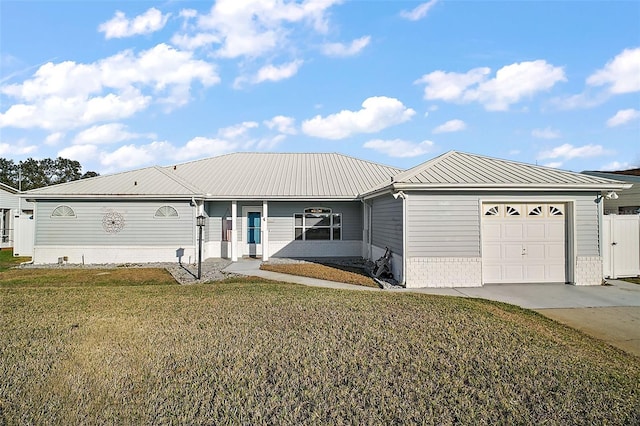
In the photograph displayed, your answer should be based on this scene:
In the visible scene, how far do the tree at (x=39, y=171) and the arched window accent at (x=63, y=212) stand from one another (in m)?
50.0

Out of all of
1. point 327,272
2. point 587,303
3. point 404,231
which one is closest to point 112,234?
point 327,272

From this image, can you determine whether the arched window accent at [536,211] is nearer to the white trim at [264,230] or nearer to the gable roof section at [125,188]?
the white trim at [264,230]

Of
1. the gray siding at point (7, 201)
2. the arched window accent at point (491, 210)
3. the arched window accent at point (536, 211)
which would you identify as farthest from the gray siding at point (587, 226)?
the gray siding at point (7, 201)

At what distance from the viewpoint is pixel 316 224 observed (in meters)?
16.5

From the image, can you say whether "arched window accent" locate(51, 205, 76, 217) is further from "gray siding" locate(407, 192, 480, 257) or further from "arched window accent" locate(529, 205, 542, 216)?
"arched window accent" locate(529, 205, 542, 216)

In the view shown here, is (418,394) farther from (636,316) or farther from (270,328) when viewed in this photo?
(636,316)

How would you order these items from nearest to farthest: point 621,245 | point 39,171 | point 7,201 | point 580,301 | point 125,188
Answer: point 580,301, point 621,245, point 125,188, point 7,201, point 39,171

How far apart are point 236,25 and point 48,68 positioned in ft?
27.2

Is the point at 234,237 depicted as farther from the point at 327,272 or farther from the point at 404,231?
the point at 404,231

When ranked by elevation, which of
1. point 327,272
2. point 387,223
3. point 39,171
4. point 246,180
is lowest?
point 327,272

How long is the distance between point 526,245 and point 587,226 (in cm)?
173

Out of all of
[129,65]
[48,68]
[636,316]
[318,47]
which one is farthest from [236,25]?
[636,316]

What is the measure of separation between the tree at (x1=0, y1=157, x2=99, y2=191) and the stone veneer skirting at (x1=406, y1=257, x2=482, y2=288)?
6234cm

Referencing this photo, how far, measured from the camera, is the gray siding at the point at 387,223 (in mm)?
10492
